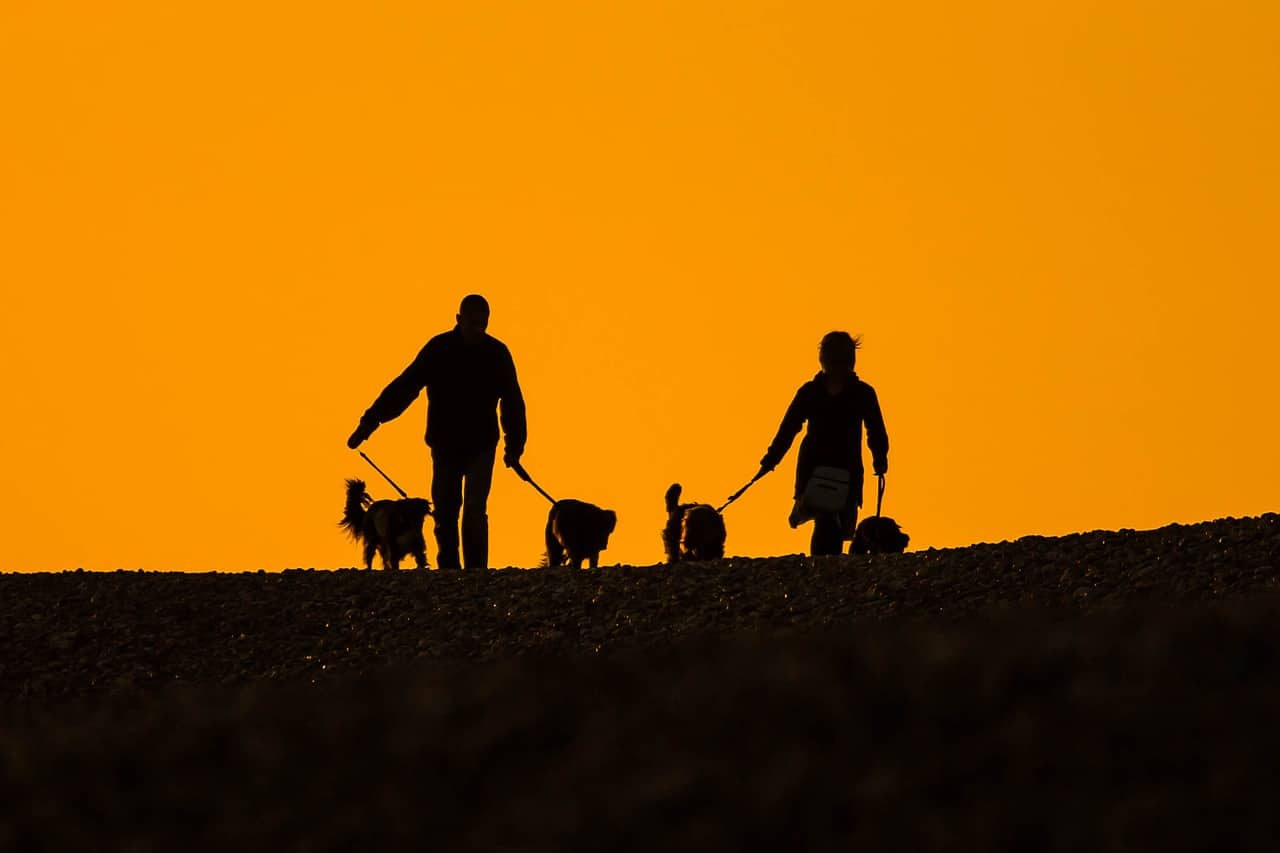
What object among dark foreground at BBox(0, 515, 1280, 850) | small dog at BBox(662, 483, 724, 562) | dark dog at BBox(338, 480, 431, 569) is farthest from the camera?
dark dog at BBox(338, 480, 431, 569)

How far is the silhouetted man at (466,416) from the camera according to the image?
18.9m

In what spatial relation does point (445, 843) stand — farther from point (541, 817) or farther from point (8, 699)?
point (8, 699)

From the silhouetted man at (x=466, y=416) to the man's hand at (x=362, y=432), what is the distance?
620mm

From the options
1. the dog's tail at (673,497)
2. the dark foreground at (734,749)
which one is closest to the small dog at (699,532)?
the dog's tail at (673,497)

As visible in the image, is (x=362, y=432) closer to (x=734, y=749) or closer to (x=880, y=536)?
(x=880, y=536)

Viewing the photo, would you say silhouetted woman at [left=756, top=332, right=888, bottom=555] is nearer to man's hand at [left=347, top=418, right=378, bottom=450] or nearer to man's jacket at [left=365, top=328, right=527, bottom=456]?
man's jacket at [left=365, top=328, right=527, bottom=456]

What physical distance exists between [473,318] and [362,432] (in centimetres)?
147

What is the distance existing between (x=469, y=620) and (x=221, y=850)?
728 cm

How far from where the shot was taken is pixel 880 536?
67.9ft

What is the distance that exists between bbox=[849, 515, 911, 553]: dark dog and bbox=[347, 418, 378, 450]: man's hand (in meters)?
4.22

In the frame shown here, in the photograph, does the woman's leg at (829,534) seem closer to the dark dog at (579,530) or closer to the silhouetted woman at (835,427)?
the silhouetted woman at (835,427)

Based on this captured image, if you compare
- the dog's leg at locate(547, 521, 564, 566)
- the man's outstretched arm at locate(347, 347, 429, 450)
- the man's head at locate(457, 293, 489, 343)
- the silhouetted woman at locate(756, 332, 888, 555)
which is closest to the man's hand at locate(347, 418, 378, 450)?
the man's outstretched arm at locate(347, 347, 429, 450)

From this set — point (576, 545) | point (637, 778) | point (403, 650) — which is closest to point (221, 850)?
point (637, 778)

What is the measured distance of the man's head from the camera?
19.0 metres
